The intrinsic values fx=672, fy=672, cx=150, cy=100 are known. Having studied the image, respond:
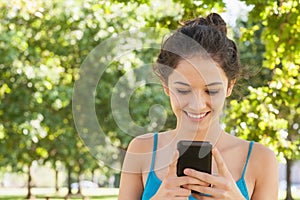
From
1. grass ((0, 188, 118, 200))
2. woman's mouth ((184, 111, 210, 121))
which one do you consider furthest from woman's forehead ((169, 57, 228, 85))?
grass ((0, 188, 118, 200))

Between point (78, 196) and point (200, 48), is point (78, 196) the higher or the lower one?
the lower one

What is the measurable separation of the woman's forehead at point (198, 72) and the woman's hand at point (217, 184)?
0.28 m

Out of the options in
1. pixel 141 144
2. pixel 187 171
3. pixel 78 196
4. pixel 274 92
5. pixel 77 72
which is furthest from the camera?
pixel 78 196

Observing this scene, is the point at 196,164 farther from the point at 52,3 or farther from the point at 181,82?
the point at 52,3

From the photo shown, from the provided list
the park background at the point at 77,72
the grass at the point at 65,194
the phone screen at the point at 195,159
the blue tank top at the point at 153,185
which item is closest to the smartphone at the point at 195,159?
the phone screen at the point at 195,159

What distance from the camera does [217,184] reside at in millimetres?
1971

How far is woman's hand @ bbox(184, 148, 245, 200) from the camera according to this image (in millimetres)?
1960

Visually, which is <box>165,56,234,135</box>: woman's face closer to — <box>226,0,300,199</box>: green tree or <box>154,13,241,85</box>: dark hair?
<box>154,13,241,85</box>: dark hair

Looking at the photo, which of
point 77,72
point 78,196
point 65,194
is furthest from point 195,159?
point 65,194

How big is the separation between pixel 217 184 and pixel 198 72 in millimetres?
384

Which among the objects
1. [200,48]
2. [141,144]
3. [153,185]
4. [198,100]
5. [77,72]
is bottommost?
[153,185]

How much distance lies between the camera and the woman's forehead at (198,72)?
84.0 inches

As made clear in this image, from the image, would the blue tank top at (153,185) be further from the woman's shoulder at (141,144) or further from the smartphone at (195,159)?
the smartphone at (195,159)

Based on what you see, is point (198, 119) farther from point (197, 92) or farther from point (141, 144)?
point (141, 144)
